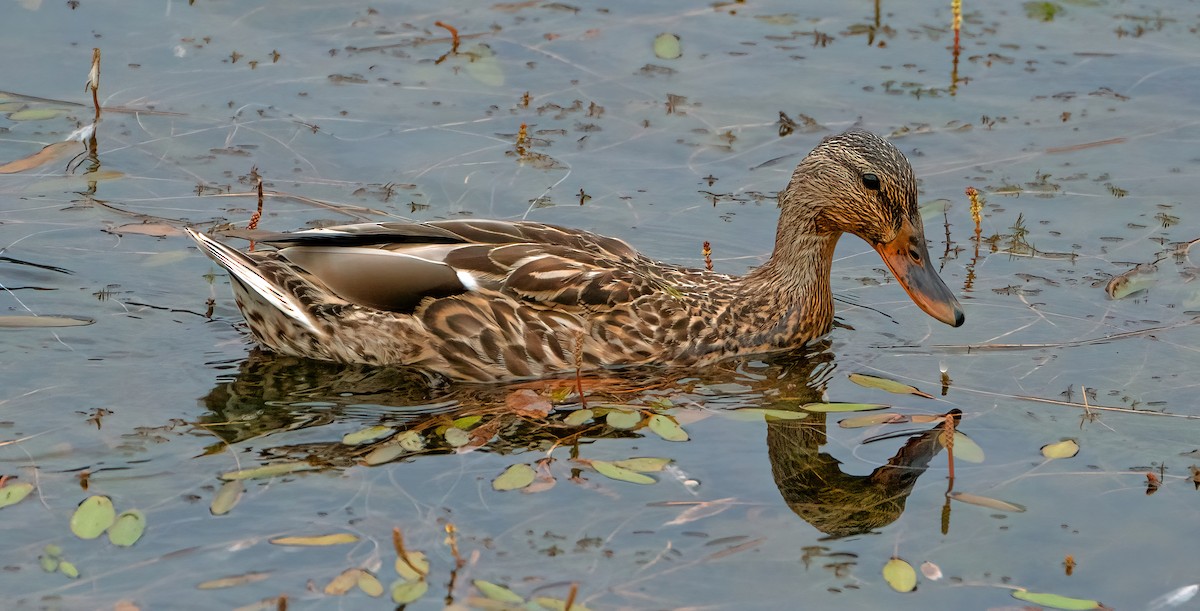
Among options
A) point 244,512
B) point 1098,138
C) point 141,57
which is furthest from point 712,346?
point 141,57

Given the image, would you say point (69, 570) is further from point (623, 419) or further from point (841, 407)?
point (841, 407)

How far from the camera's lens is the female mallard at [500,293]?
8.11 m

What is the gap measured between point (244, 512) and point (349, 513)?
43 centimetres

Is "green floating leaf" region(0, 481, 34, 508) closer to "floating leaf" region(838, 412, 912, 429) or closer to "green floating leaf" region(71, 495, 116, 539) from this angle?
"green floating leaf" region(71, 495, 116, 539)

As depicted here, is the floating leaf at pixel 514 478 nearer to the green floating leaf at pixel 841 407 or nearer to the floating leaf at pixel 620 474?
the floating leaf at pixel 620 474

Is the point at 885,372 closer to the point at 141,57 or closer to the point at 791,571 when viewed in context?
the point at 791,571

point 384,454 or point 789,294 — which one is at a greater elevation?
point 789,294

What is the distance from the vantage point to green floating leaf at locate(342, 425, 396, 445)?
23.4 feet

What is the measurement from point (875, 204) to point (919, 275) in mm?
448

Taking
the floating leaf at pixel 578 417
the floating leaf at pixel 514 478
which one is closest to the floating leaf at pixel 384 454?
the floating leaf at pixel 514 478

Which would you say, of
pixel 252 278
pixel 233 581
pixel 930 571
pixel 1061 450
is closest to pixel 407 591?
pixel 233 581

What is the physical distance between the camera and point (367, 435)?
719cm

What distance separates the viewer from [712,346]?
8.40m

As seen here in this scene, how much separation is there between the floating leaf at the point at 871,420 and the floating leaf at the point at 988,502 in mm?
780
